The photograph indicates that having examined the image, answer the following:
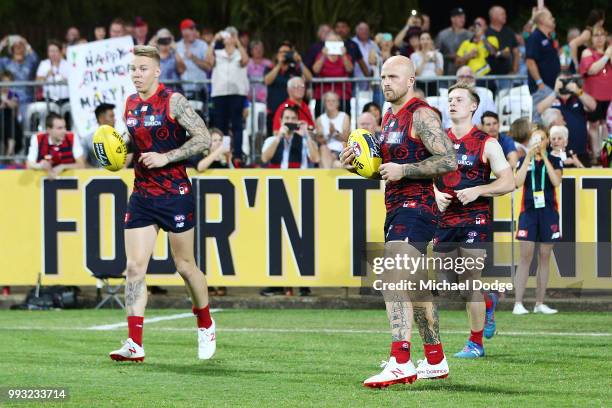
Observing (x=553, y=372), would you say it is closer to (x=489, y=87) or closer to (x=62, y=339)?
(x=62, y=339)

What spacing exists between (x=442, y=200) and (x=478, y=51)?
9.30m

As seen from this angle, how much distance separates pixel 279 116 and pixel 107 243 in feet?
9.24

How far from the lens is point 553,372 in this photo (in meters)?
10.8

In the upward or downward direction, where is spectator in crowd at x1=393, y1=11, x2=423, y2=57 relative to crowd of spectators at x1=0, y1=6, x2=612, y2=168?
upward

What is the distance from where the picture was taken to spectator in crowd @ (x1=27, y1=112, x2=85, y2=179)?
1781 centimetres

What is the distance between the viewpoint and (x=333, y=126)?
736 inches

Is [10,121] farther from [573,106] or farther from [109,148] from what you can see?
[109,148]

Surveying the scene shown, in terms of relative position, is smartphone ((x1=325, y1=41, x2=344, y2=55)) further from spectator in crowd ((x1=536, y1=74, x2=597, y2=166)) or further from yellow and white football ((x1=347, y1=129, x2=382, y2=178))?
yellow and white football ((x1=347, y1=129, x2=382, y2=178))

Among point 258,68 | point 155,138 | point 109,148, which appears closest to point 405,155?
point 155,138

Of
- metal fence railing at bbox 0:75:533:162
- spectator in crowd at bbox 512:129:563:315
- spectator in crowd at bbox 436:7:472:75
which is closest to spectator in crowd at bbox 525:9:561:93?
metal fence railing at bbox 0:75:533:162

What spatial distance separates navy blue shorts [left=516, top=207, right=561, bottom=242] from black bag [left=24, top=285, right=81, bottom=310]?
5.73 metres

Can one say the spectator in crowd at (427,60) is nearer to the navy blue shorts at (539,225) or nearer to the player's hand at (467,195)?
the navy blue shorts at (539,225)

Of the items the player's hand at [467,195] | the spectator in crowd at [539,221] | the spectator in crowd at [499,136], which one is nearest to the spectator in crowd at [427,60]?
the spectator in crowd at [499,136]

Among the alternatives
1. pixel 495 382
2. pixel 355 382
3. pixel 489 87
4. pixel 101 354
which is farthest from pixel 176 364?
pixel 489 87
